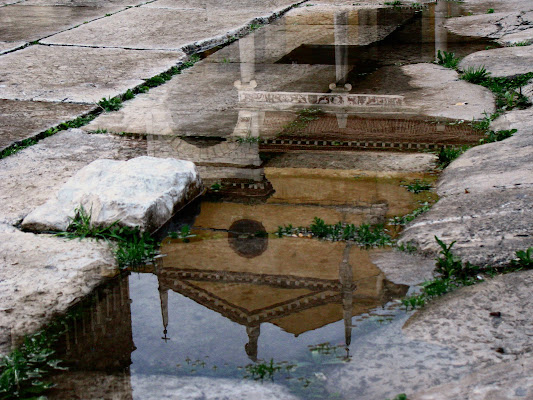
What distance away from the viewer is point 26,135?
15.9ft

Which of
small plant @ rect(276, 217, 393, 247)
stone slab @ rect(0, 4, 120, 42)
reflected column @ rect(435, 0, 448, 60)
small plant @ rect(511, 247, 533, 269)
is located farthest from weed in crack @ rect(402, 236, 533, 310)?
stone slab @ rect(0, 4, 120, 42)

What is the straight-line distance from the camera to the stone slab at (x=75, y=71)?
5.82 metres

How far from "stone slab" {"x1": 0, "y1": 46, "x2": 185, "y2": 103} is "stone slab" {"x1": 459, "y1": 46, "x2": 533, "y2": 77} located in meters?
2.78

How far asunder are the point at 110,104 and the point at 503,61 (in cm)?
349

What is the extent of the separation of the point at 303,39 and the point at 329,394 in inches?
238

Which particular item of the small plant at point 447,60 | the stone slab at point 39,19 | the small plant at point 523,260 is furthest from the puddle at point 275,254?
the stone slab at point 39,19

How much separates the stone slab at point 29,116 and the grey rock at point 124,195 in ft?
3.97

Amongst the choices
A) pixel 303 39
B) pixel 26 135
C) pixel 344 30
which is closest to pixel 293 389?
pixel 26 135

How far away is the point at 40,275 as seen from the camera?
305cm

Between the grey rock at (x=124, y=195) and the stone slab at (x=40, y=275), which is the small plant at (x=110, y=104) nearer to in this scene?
the grey rock at (x=124, y=195)

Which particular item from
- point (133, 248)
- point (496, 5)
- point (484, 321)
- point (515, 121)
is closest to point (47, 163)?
point (133, 248)

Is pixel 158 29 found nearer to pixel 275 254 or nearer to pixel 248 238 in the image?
pixel 248 238

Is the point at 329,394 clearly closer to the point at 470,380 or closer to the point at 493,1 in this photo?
the point at 470,380

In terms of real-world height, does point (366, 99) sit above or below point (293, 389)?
above
